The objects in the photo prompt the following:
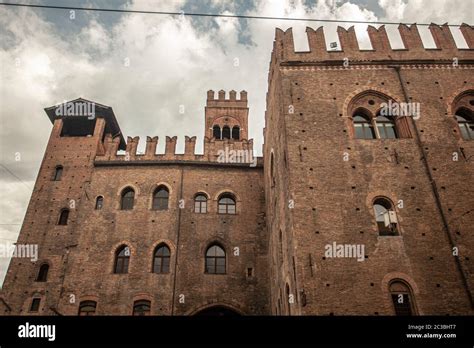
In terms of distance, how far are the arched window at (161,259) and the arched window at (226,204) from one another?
303 cm

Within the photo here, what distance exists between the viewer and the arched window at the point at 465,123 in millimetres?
10336

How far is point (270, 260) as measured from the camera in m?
13.4

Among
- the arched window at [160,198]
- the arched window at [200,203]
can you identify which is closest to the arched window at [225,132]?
the arched window at [200,203]

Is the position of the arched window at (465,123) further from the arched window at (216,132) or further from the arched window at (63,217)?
the arched window at (63,217)

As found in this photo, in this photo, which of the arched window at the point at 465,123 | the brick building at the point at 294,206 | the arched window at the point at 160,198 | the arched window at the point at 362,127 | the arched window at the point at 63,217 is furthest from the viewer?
the arched window at the point at 160,198

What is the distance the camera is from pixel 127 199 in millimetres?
15461

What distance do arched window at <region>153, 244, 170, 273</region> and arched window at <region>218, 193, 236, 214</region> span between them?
3.03 meters

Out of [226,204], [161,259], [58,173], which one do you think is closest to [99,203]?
[58,173]

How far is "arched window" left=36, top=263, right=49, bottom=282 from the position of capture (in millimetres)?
13516

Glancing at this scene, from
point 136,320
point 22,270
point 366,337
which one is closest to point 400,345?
point 366,337

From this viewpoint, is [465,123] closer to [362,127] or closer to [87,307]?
[362,127]

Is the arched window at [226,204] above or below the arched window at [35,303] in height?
above

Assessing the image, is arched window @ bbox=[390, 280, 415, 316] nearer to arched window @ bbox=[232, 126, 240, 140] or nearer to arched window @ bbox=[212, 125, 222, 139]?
arched window @ bbox=[232, 126, 240, 140]

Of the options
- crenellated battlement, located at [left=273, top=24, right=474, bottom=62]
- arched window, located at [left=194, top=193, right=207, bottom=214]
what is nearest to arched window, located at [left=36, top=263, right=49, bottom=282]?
arched window, located at [left=194, top=193, right=207, bottom=214]
